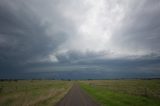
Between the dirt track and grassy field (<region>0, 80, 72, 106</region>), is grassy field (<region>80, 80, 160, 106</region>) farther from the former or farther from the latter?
grassy field (<region>0, 80, 72, 106</region>)

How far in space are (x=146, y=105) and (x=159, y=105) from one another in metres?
1.58

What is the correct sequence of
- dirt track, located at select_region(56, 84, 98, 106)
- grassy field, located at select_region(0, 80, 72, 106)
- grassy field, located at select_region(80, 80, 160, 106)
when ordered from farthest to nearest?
grassy field, located at select_region(0, 80, 72, 106) → grassy field, located at select_region(80, 80, 160, 106) → dirt track, located at select_region(56, 84, 98, 106)

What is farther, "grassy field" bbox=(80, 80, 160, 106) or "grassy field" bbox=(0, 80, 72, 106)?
"grassy field" bbox=(0, 80, 72, 106)

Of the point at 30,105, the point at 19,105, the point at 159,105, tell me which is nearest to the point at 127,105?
the point at 159,105

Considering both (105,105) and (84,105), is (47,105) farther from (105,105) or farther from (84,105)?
(105,105)

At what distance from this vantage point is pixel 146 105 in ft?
66.2

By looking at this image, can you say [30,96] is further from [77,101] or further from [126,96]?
[126,96]

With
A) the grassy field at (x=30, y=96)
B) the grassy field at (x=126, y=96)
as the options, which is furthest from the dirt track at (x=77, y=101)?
the grassy field at (x=126, y=96)

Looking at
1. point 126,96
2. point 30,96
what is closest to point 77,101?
point 126,96

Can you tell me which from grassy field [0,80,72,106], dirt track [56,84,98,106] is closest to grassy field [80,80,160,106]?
dirt track [56,84,98,106]

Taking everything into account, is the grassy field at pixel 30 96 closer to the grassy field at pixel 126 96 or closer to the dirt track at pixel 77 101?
the dirt track at pixel 77 101

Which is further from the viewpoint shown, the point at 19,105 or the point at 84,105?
the point at 19,105

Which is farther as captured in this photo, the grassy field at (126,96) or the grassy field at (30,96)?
the grassy field at (30,96)

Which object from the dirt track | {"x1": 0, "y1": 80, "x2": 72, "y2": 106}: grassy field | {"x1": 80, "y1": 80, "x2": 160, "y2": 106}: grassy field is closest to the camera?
the dirt track
